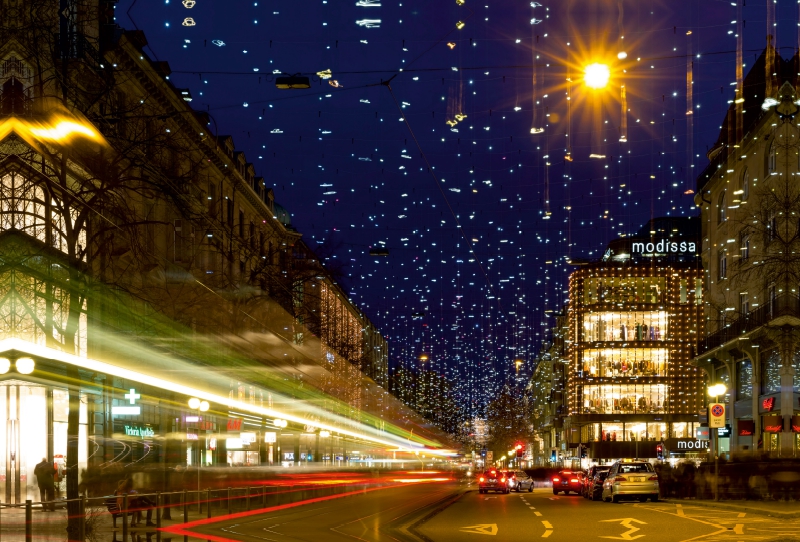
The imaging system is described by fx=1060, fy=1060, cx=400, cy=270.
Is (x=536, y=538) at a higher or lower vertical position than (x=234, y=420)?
lower

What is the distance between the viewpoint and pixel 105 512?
19.1m

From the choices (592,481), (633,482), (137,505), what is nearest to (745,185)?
(592,481)

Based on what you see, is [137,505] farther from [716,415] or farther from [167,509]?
[716,415]

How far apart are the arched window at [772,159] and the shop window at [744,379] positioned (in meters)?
9.21

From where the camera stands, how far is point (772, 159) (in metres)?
46.8

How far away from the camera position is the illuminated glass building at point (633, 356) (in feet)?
306

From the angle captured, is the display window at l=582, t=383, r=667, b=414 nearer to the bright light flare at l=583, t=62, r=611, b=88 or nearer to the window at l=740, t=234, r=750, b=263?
the window at l=740, t=234, r=750, b=263

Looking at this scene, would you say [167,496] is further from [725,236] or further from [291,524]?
[725,236]

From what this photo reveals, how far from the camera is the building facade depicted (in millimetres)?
42844

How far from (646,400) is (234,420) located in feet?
239

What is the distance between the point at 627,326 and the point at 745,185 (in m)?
44.6

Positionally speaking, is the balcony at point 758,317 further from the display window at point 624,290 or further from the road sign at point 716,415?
the display window at point 624,290

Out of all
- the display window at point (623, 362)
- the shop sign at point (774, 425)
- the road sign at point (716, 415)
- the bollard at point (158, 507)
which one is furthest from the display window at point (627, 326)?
the bollard at point (158, 507)

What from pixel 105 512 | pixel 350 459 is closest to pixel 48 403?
pixel 105 512
